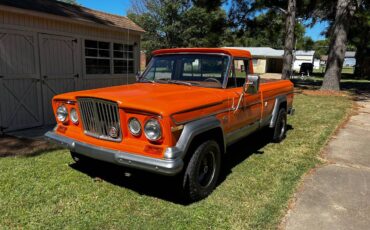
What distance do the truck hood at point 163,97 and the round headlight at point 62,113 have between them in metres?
0.14

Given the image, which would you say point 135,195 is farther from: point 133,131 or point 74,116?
point 74,116

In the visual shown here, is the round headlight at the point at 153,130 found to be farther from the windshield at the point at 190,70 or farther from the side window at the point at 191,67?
the side window at the point at 191,67

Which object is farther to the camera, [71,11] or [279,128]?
[71,11]

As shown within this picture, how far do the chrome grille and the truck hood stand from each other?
85 millimetres

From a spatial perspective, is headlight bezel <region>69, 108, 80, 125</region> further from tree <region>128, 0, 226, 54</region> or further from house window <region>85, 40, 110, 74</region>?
tree <region>128, 0, 226, 54</region>

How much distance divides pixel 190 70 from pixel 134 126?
1.85m

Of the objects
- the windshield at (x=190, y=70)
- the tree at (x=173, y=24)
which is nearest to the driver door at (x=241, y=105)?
the windshield at (x=190, y=70)

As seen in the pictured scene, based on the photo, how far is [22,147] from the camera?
6.16 m

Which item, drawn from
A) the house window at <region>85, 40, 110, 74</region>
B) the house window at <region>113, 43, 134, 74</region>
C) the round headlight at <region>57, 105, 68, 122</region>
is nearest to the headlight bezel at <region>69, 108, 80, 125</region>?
the round headlight at <region>57, 105, 68, 122</region>

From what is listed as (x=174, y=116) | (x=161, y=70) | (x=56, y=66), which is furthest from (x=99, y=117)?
(x=56, y=66)

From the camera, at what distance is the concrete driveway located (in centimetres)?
362

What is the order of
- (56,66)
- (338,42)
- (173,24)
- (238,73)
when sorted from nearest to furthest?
(238,73), (56,66), (338,42), (173,24)

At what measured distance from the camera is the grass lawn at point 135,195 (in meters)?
3.51

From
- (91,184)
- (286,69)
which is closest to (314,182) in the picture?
(91,184)
